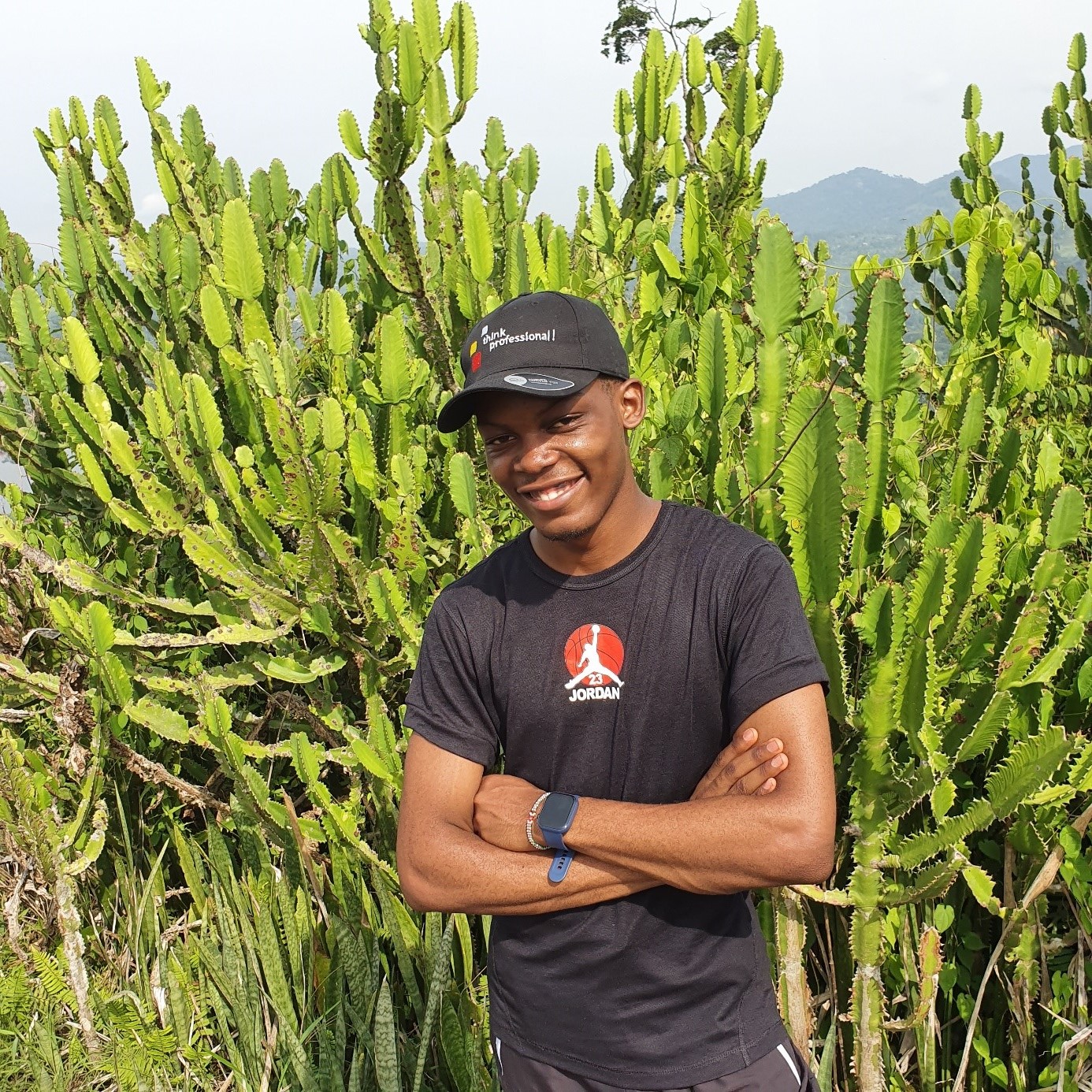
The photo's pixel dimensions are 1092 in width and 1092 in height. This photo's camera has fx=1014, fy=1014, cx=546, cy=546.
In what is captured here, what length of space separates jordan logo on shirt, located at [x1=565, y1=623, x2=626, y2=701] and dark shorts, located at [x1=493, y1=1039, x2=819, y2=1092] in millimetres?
Result: 637

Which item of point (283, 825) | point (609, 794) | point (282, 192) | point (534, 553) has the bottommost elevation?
point (283, 825)

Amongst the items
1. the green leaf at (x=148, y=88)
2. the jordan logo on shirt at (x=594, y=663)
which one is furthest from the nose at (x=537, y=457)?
the green leaf at (x=148, y=88)

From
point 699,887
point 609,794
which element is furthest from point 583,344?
point 699,887

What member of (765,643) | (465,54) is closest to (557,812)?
(765,643)

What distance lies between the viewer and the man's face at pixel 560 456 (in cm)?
171

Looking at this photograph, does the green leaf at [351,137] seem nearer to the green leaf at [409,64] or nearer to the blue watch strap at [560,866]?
the green leaf at [409,64]

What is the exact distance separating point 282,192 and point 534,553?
362 centimetres

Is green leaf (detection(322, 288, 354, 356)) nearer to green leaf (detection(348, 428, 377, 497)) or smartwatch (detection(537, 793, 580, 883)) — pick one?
green leaf (detection(348, 428, 377, 497))

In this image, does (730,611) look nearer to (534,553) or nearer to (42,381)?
(534,553)

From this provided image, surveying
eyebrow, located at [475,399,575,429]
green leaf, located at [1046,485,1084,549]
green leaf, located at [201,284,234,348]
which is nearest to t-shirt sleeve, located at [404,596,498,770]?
eyebrow, located at [475,399,575,429]

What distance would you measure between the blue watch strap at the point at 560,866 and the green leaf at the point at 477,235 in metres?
2.11

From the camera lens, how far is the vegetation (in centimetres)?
225

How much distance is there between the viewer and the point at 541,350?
172cm

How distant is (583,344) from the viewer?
1743 millimetres
